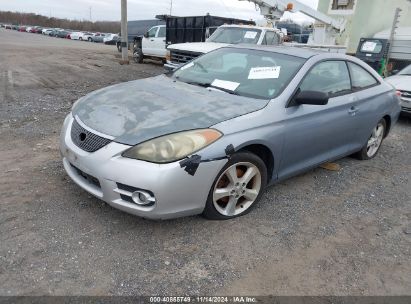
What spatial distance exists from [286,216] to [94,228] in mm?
1772

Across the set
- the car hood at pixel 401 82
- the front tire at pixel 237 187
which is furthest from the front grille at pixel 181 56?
the front tire at pixel 237 187

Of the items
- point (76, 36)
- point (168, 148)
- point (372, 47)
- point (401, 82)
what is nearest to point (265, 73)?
point (168, 148)

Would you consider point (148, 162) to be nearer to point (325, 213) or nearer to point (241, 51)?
point (325, 213)

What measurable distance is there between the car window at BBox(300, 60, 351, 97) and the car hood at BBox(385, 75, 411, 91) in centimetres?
415

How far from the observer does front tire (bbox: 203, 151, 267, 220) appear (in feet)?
10.3

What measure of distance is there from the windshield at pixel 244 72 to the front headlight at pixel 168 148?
102 cm

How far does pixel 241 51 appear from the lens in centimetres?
441

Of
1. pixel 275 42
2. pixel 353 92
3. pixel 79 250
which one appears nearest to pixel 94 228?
pixel 79 250

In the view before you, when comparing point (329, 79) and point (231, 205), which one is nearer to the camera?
point (231, 205)

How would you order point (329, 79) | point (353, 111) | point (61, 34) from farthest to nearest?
point (61, 34)
point (353, 111)
point (329, 79)

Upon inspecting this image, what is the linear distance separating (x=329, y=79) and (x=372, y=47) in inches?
472

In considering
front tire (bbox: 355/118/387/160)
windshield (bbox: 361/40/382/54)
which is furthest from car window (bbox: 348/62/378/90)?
windshield (bbox: 361/40/382/54)

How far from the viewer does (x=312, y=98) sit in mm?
3473

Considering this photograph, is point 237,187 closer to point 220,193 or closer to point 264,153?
point 220,193
